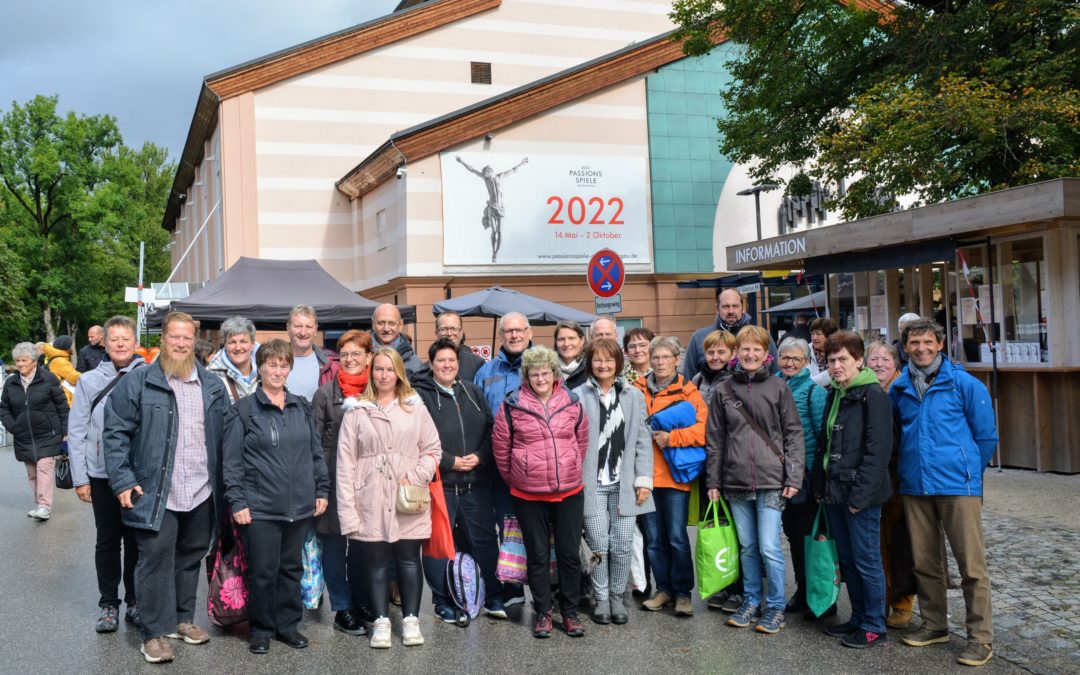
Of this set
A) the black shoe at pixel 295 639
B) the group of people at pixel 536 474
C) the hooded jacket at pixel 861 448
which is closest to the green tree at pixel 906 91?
→ the group of people at pixel 536 474

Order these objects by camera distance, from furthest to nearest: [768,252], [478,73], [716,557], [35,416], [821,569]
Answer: [478,73], [768,252], [35,416], [716,557], [821,569]

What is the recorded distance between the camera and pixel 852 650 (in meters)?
5.39

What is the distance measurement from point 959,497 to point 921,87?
11513 mm

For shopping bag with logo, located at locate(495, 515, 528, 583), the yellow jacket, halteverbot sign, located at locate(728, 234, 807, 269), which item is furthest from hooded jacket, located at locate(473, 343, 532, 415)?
halteverbot sign, located at locate(728, 234, 807, 269)

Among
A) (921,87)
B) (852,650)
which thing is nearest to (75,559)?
(852,650)

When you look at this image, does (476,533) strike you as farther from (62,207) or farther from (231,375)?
(62,207)

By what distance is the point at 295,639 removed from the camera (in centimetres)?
570

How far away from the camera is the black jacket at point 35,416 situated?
34.6 ft

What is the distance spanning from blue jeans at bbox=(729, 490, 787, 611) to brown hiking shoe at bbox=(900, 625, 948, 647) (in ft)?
2.50

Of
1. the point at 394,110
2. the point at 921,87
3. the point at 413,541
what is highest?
the point at 394,110

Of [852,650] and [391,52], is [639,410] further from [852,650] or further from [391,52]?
[391,52]

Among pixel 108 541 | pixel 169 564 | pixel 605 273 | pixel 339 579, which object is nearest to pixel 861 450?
pixel 339 579

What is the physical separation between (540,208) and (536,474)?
1680 cm

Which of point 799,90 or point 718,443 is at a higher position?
point 799,90
